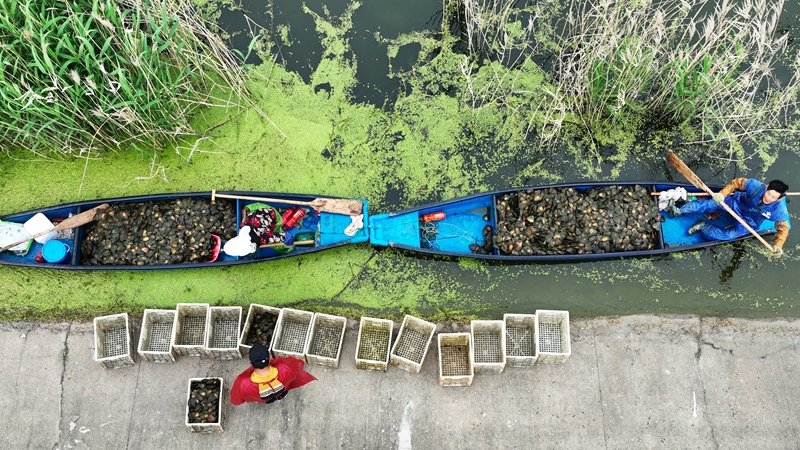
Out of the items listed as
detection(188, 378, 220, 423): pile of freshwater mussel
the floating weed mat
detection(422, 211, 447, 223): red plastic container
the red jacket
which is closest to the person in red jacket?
the red jacket

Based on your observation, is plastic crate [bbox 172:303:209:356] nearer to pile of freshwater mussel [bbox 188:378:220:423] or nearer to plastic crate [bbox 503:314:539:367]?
pile of freshwater mussel [bbox 188:378:220:423]

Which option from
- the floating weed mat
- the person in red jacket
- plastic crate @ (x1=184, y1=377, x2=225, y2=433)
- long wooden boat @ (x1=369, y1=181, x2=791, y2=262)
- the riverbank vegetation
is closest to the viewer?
the person in red jacket

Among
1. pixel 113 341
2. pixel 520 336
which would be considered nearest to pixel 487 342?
pixel 520 336

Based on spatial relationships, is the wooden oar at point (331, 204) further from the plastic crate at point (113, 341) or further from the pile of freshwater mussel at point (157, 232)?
the plastic crate at point (113, 341)

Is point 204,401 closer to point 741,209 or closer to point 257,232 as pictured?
point 257,232

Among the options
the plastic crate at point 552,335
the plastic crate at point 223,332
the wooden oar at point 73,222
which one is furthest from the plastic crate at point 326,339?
the wooden oar at point 73,222

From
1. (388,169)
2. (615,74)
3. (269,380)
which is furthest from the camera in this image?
(388,169)

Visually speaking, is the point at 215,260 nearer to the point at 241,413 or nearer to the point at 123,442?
the point at 241,413
